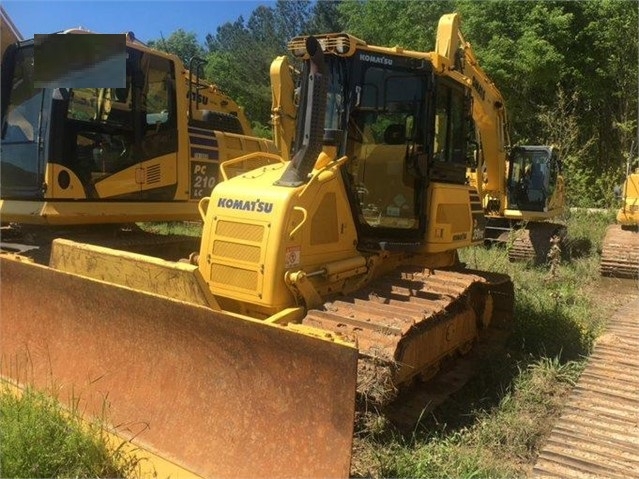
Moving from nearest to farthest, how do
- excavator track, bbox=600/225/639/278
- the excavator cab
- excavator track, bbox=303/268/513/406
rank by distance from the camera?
excavator track, bbox=303/268/513/406
the excavator cab
excavator track, bbox=600/225/639/278

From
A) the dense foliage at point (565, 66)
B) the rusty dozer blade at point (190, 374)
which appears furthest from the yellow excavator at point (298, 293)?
the dense foliage at point (565, 66)

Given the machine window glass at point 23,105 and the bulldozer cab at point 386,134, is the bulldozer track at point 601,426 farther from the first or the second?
the machine window glass at point 23,105

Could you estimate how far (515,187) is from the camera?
11.6 meters

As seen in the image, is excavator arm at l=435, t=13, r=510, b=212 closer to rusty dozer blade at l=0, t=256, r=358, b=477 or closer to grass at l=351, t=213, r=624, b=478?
grass at l=351, t=213, r=624, b=478

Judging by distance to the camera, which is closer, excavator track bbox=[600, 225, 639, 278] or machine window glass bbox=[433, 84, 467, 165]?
machine window glass bbox=[433, 84, 467, 165]

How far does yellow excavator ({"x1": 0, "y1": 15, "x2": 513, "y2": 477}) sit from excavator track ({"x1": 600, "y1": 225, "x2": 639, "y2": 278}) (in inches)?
185

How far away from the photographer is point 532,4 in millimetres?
19812

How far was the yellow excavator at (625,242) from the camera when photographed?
353 inches

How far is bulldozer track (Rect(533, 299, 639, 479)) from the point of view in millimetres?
2928

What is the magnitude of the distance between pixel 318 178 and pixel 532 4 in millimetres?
18829

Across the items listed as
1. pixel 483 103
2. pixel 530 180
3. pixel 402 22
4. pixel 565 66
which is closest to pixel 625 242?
pixel 530 180

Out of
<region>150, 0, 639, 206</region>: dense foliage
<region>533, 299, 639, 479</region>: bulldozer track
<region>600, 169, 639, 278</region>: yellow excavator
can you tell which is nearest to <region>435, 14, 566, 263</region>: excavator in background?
<region>600, 169, 639, 278</region>: yellow excavator

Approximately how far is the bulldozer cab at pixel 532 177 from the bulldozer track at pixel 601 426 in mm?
7240

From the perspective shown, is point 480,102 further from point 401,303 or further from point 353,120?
point 401,303
